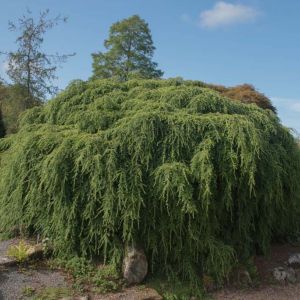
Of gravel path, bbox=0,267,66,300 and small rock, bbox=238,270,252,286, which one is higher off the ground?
small rock, bbox=238,270,252,286

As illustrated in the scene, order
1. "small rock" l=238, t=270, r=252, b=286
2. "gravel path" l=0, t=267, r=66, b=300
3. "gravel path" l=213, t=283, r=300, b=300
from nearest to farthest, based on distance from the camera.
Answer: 1. "gravel path" l=0, t=267, r=66, b=300
2. "gravel path" l=213, t=283, r=300, b=300
3. "small rock" l=238, t=270, r=252, b=286

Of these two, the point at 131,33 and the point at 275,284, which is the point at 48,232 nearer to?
the point at 275,284

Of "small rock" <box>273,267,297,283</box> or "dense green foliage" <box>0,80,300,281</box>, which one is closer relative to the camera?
"dense green foliage" <box>0,80,300,281</box>

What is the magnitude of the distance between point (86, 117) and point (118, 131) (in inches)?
31.8

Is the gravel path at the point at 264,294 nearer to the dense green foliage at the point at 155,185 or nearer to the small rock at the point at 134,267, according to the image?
the dense green foliage at the point at 155,185

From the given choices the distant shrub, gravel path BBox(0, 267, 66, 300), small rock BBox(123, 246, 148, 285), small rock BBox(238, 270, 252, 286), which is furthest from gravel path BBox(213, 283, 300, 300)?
the distant shrub

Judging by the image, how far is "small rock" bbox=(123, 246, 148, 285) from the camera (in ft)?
16.6

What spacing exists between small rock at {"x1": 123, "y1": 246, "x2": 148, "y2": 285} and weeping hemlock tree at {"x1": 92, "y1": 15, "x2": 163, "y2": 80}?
793 inches

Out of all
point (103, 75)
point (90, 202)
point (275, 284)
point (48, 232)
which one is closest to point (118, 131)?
point (90, 202)

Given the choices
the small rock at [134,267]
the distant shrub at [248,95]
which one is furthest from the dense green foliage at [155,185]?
the distant shrub at [248,95]

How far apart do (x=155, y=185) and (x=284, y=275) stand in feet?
7.01

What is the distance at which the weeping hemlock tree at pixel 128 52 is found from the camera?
24.7 metres

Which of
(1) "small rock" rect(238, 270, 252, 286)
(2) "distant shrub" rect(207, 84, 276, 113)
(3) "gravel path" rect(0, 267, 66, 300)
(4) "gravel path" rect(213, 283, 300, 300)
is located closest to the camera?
(3) "gravel path" rect(0, 267, 66, 300)

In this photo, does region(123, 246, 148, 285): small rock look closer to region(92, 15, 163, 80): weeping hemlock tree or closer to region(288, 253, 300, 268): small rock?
region(288, 253, 300, 268): small rock
